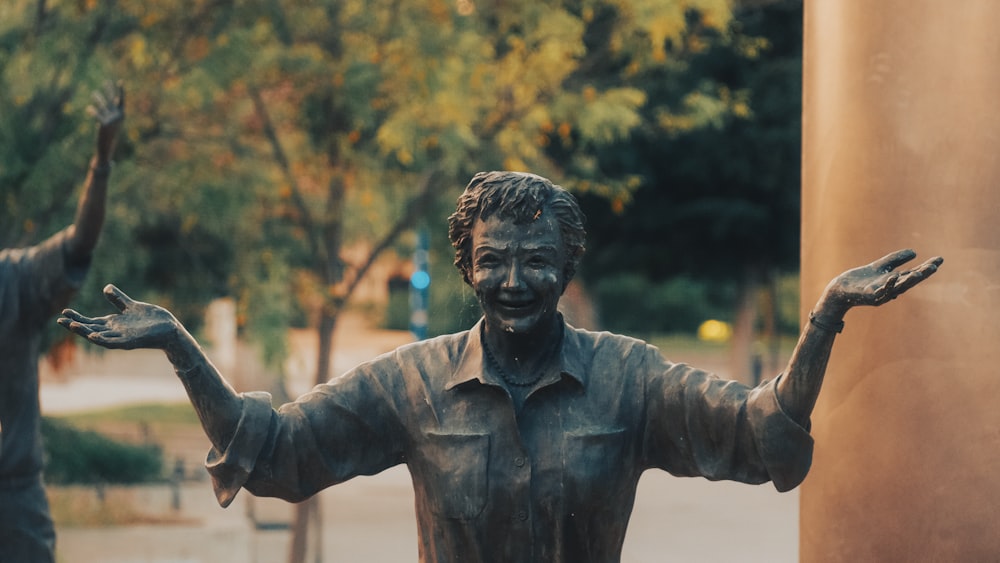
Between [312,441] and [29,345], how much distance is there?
279 cm

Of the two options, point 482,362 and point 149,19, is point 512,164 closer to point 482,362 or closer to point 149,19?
point 149,19

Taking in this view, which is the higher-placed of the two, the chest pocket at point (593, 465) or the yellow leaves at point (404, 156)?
the yellow leaves at point (404, 156)

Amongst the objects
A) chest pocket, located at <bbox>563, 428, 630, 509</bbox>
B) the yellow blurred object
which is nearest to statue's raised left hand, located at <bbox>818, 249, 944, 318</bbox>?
chest pocket, located at <bbox>563, 428, 630, 509</bbox>

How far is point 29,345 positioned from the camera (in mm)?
6012

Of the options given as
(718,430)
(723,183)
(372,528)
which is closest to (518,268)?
(718,430)

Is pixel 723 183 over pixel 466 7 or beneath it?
over

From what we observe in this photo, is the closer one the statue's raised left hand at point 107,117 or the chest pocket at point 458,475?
the chest pocket at point 458,475

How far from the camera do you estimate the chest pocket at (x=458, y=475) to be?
348 centimetres

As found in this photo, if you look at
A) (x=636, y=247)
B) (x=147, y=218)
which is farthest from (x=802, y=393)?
(x=636, y=247)

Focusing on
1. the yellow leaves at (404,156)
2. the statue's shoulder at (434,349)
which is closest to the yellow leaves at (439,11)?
the yellow leaves at (404,156)

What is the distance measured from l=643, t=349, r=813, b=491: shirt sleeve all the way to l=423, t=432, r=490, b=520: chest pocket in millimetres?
403

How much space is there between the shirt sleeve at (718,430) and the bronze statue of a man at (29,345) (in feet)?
10.2

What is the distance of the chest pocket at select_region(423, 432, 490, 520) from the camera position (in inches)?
137

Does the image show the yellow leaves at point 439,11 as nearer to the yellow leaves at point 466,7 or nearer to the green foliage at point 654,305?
the yellow leaves at point 466,7
